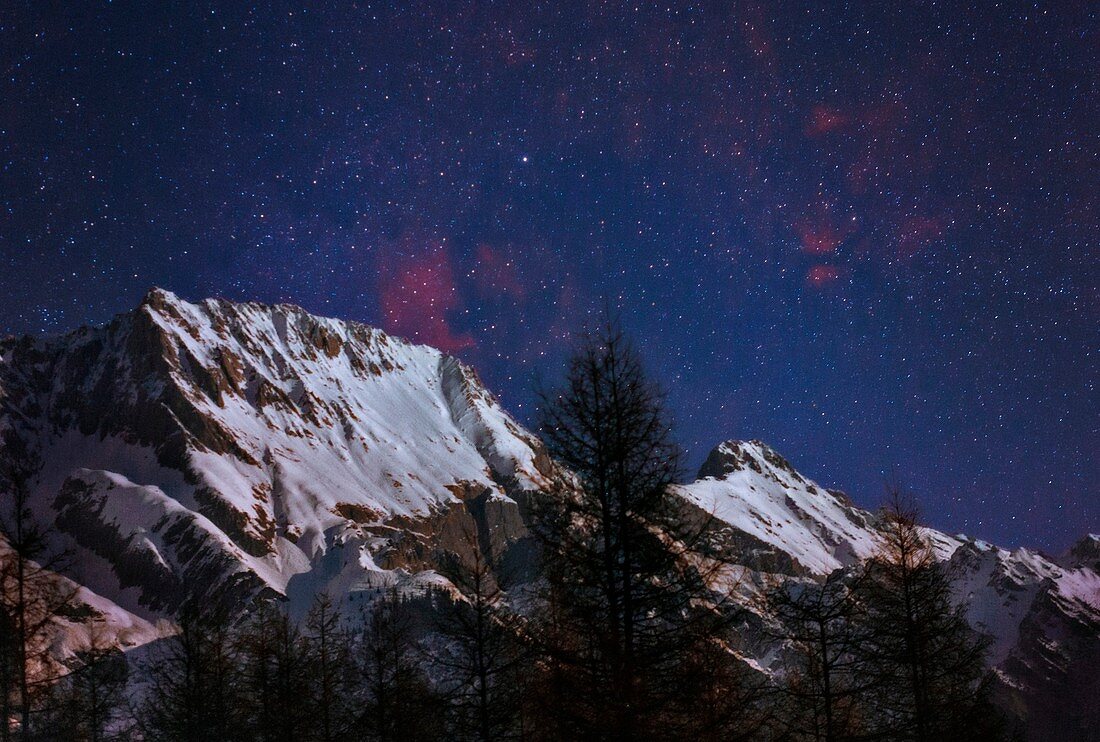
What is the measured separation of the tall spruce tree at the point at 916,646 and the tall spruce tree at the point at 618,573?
18.7 ft

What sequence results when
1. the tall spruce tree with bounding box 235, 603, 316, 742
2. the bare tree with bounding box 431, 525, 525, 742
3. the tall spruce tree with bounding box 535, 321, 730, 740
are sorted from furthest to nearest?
the tall spruce tree with bounding box 235, 603, 316, 742
the bare tree with bounding box 431, 525, 525, 742
the tall spruce tree with bounding box 535, 321, 730, 740

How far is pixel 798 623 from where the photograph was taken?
14375 millimetres

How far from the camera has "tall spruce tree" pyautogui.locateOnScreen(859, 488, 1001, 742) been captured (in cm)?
1378

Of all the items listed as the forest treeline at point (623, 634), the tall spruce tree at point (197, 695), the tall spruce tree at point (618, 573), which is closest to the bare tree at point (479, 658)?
the forest treeline at point (623, 634)

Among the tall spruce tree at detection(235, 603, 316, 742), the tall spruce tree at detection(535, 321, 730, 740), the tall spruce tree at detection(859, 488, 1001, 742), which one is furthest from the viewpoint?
the tall spruce tree at detection(235, 603, 316, 742)

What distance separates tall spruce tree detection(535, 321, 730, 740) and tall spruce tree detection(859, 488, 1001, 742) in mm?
5699

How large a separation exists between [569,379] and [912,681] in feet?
35.8

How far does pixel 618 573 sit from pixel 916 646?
27.5 ft

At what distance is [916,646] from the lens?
14.5m

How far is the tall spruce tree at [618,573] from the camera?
8945 mm

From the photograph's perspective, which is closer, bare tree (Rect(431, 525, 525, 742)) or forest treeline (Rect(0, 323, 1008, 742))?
forest treeline (Rect(0, 323, 1008, 742))

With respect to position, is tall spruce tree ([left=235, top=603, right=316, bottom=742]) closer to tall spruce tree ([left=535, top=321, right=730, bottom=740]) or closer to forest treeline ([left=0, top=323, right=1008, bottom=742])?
forest treeline ([left=0, top=323, right=1008, bottom=742])

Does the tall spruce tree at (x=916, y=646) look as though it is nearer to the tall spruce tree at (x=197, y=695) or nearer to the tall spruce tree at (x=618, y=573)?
the tall spruce tree at (x=618, y=573)

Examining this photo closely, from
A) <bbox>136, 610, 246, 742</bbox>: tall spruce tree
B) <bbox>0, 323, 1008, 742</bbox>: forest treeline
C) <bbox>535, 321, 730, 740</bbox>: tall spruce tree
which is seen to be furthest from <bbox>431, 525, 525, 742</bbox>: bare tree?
<bbox>136, 610, 246, 742</bbox>: tall spruce tree
